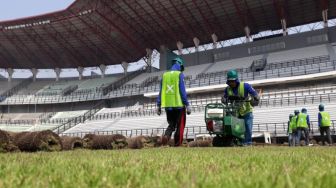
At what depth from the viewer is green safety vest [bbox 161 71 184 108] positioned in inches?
320

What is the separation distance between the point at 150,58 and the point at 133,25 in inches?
397

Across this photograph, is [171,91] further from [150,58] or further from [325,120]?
[150,58]

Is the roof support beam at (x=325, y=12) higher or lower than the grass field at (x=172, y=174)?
higher

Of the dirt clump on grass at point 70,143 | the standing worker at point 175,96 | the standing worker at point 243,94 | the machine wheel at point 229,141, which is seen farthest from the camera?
the dirt clump on grass at point 70,143

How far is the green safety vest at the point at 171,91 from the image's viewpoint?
812cm

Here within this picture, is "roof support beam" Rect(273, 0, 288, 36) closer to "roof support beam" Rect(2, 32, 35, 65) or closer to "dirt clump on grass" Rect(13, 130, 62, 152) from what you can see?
"dirt clump on grass" Rect(13, 130, 62, 152)

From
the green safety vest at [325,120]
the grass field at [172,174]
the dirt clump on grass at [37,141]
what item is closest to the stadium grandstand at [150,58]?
the green safety vest at [325,120]

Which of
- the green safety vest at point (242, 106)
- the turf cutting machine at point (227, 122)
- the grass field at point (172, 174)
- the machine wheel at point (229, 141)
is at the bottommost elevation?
the machine wheel at point (229, 141)

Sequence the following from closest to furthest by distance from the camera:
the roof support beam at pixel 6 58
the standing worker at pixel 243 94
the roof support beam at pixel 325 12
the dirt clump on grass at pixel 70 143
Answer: the standing worker at pixel 243 94
the dirt clump on grass at pixel 70 143
the roof support beam at pixel 325 12
the roof support beam at pixel 6 58

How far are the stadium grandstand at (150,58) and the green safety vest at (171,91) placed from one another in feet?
68.6

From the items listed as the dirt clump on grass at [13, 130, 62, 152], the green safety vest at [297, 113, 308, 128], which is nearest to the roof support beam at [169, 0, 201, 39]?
the green safety vest at [297, 113, 308, 128]

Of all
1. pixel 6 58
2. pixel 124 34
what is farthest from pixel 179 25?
pixel 6 58

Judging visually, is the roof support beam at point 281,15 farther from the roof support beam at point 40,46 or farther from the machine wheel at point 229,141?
the machine wheel at point 229,141

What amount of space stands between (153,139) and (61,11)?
3714 centimetres
